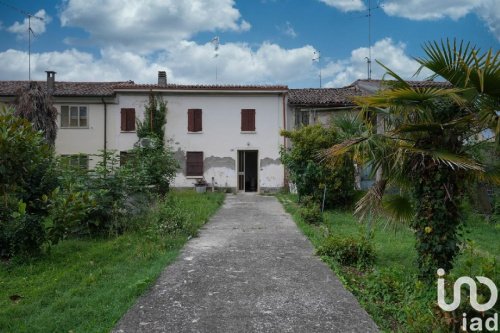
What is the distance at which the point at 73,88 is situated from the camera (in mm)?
23109

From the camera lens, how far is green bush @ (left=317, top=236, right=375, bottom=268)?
7227 mm

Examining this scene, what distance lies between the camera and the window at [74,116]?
22.5 meters

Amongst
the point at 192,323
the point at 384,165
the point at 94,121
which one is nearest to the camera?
the point at 192,323

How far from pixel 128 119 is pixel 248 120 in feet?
21.0

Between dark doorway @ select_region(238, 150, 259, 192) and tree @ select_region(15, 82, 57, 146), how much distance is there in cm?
940

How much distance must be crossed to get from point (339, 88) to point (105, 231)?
60.1 feet

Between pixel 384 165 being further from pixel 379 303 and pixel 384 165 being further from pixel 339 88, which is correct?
pixel 339 88

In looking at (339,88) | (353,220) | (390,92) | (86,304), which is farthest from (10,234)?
(339,88)

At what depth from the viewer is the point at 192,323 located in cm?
459

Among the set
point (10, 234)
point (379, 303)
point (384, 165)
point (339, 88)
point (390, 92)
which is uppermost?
point (339, 88)

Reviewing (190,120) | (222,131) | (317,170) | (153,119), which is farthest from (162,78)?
(317,170)

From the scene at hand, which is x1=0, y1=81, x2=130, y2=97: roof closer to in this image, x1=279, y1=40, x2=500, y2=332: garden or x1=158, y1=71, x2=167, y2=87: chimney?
x1=158, y1=71, x2=167, y2=87: chimney

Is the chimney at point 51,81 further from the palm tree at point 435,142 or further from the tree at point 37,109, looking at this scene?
the palm tree at point 435,142

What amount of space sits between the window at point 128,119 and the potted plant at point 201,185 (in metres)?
4.54
